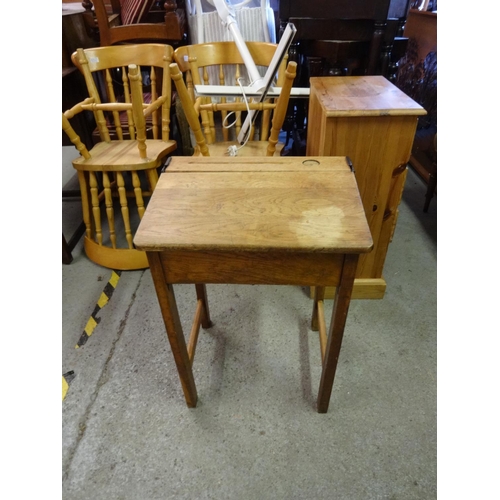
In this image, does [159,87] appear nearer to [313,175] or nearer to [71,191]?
[71,191]

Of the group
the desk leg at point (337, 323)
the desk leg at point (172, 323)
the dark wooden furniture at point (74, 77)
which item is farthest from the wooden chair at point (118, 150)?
the desk leg at point (337, 323)

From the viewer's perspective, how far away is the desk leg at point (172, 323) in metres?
0.83

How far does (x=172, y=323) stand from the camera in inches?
37.0

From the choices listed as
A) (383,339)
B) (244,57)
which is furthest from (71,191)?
(383,339)

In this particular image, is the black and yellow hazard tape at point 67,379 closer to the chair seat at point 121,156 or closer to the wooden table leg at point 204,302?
the wooden table leg at point 204,302

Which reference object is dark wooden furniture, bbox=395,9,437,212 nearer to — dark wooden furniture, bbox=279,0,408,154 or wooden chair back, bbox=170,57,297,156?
dark wooden furniture, bbox=279,0,408,154

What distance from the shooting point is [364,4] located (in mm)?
1641

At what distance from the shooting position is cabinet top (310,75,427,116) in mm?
1123

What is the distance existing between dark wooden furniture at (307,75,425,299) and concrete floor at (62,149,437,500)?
42 centimetres

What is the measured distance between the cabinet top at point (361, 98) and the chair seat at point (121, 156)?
760 millimetres

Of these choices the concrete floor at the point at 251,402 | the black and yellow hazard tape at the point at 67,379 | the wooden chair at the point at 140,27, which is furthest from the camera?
the wooden chair at the point at 140,27

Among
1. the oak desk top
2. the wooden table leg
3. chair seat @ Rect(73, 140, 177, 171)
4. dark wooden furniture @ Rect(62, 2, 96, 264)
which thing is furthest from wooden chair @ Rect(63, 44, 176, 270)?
the oak desk top

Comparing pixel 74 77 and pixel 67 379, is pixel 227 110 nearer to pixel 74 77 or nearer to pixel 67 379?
pixel 74 77

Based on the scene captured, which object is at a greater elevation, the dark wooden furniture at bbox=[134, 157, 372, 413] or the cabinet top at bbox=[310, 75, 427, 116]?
the cabinet top at bbox=[310, 75, 427, 116]
